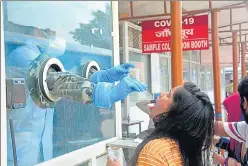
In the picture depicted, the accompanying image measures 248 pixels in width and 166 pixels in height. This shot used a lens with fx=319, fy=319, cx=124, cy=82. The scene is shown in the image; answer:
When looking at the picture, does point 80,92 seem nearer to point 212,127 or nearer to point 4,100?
point 4,100

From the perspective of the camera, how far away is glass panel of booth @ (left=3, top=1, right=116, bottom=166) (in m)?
1.42

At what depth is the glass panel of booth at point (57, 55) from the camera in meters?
1.42

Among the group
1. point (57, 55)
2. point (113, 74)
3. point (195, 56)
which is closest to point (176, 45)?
point (113, 74)

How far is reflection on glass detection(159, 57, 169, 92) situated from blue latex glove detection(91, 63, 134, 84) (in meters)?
4.90

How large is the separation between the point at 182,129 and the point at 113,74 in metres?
0.62

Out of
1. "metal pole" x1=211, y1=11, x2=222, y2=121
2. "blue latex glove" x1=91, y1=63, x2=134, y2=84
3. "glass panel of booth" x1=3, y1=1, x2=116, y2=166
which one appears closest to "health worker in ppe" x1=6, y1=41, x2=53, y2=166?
"glass panel of booth" x1=3, y1=1, x2=116, y2=166

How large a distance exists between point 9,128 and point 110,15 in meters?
1.25

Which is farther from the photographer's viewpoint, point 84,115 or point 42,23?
point 84,115

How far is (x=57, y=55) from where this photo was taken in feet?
5.63

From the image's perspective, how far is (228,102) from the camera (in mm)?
2363

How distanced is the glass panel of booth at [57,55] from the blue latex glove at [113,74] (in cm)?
17

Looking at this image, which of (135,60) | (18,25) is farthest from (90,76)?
(135,60)

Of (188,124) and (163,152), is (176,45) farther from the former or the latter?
(163,152)

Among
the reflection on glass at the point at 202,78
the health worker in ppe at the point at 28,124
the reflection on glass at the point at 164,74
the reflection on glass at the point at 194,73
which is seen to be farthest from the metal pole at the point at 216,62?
the reflection on glass at the point at 202,78
